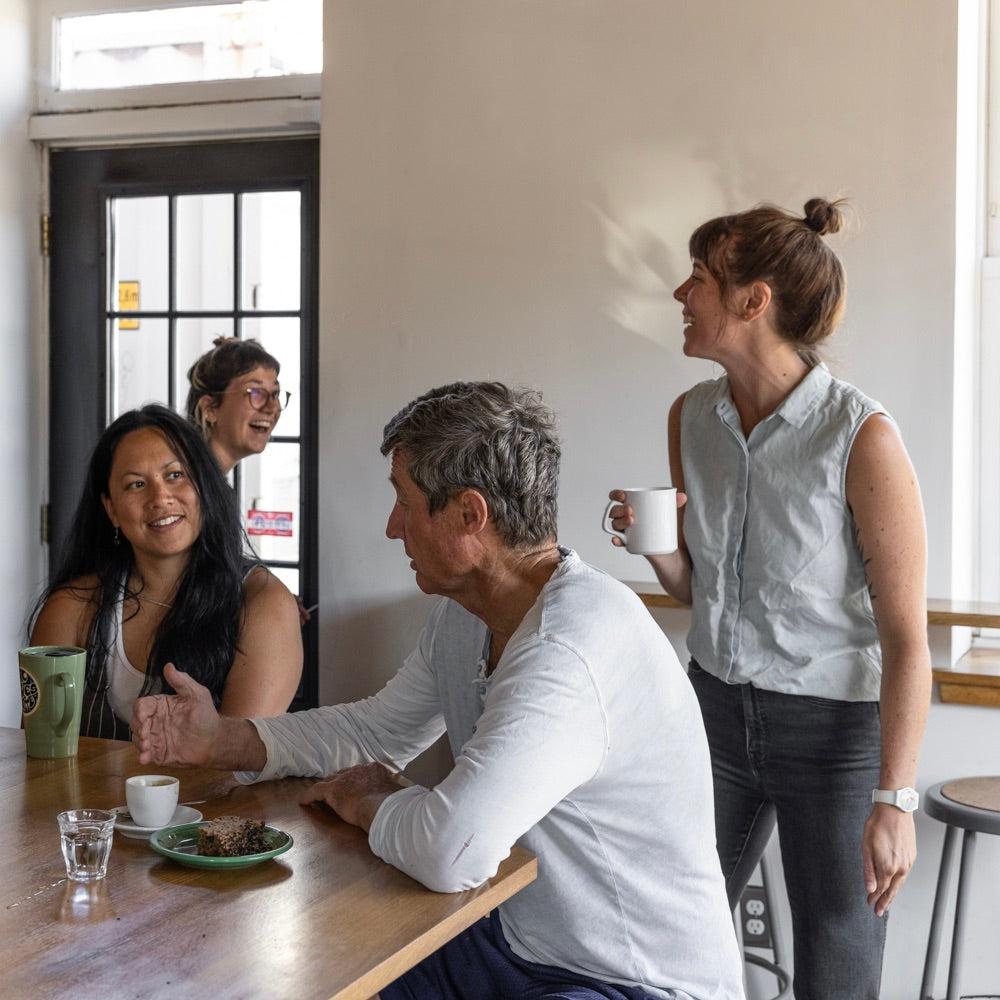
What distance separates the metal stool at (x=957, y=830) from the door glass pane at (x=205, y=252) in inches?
84.9

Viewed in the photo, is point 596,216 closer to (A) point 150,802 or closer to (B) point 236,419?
(B) point 236,419

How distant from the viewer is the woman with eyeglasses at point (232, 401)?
303 cm

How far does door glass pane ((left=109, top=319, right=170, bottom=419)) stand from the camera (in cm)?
356

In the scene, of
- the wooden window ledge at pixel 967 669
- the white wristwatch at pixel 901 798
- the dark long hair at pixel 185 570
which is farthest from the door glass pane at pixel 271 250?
the white wristwatch at pixel 901 798

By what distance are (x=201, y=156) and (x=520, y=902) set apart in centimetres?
253

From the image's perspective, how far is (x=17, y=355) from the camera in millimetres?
3588

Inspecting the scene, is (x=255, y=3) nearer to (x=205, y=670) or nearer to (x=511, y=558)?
(x=205, y=670)

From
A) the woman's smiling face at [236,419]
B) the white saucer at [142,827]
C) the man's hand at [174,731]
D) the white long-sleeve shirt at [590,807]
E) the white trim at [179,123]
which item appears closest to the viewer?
the white long-sleeve shirt at [590,807]

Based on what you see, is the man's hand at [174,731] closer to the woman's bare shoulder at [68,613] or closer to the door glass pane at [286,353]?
the woman's bare shoulder at [68,613]

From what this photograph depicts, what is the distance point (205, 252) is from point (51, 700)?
1.95 m

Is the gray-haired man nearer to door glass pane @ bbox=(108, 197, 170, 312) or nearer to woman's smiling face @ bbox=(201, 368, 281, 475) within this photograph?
woman's smiling face @ bbox=(201, 368, 281, 475)

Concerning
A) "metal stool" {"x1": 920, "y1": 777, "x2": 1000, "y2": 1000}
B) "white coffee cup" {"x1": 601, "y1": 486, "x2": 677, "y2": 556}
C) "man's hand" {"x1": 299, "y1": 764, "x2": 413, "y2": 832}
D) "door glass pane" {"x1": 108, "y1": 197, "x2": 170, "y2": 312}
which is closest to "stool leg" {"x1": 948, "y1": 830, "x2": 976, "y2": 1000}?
"metal stool" {"x1": 920, "y1": 777, "x2": 1000, "y2": 1000}

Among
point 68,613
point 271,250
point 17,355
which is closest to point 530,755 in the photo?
point 68,613

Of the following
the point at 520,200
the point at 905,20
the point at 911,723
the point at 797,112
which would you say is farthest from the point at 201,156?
the point at 911,723
